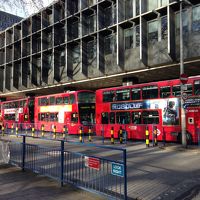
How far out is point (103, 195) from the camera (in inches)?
227

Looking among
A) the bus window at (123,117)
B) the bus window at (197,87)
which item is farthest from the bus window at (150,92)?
the bus window at (197,87)

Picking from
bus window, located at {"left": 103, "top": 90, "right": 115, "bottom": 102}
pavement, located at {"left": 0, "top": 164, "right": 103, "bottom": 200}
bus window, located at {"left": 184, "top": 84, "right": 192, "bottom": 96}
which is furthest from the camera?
bus window, located at {"left": 103, "top": 90, "right": 115, "bottom": 102}

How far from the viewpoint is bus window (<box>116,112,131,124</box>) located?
18.3 m

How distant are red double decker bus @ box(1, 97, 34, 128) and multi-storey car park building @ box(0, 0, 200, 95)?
17.1 ft

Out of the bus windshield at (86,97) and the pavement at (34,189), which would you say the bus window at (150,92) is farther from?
the pavement at (34,189)

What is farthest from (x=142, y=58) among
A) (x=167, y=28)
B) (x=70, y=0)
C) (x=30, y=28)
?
(x=30, y=28)

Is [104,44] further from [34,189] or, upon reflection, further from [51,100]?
[34,189]

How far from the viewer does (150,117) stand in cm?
1708

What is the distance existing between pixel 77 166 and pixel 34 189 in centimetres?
117

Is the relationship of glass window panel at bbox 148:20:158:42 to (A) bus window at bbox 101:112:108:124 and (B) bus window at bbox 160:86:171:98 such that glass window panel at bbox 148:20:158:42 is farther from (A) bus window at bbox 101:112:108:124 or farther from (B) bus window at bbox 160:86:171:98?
(B) bus window at bbox 160:86:171:98

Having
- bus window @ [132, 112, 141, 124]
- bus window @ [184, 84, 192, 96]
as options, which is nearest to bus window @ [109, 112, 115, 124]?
bus window @ [132, 112, 141, 124]

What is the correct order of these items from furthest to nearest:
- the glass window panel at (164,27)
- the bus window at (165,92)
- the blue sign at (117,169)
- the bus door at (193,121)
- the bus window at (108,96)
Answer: the glass window panel at (164,27) → the bus window at (108,96) → the bus window at (165,92) → the bus door at (193,121) → the blue sign at (117,169)

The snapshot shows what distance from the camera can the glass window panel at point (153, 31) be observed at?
2388 cm

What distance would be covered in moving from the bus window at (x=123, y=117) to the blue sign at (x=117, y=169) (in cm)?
1258
